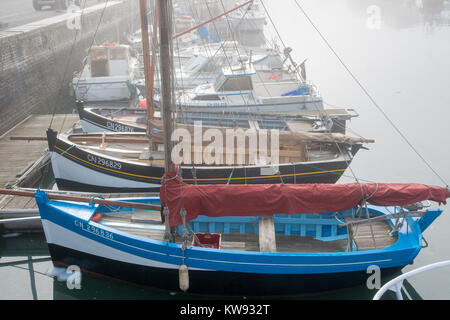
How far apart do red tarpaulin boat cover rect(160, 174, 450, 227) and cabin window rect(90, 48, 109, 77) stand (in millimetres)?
17270

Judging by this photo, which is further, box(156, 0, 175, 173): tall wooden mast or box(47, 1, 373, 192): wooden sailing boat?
box(47, 1, 373, 192): wooden sailing boat

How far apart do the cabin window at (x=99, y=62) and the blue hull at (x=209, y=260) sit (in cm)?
1592

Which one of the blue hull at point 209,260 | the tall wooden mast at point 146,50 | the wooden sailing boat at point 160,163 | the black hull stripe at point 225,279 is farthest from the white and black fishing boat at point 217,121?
the black hull stripe at point 225,279

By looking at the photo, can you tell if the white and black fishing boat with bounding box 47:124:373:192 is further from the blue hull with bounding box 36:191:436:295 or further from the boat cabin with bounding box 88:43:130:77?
the boat cabin with bounding box 88:43:130:77

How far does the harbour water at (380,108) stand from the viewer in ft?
32.9

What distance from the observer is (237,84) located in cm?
1877

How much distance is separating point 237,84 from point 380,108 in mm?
10466

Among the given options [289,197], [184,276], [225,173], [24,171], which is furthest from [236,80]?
[184,276]

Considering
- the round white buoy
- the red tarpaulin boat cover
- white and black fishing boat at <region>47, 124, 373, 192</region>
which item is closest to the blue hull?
the round white buoy

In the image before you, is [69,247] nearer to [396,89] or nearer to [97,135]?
[97,135]

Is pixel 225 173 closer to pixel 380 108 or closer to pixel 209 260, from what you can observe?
pixel 209 260

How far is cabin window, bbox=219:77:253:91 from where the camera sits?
18.7 meters

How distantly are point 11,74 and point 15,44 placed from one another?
65.6 inches
